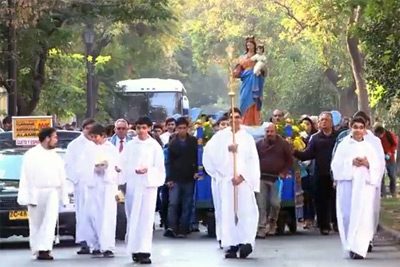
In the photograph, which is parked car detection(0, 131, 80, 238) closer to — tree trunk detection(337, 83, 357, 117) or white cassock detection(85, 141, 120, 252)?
white cassock detection(85, 141, 120, 252)

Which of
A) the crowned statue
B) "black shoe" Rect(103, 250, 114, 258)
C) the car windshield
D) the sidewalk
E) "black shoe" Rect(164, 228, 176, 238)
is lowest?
"black shoe" Rect(103, 250, 114, 258)

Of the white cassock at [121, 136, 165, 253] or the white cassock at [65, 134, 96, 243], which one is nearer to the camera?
the white cassock at [121, 136, 165, 253]

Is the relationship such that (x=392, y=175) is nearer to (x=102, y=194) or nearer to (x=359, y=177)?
(x=359, y=177)

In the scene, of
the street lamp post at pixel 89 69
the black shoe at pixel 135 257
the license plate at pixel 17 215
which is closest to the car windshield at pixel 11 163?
the license plate at pixel 17 215

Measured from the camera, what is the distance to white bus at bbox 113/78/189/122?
46000 millimetres

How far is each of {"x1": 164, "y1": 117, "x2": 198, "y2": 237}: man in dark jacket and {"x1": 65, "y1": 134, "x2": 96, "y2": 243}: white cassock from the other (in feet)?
10.6

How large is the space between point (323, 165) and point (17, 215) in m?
5.16

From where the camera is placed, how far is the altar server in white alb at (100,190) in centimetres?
1727

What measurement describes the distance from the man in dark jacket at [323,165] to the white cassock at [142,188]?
14.8ft

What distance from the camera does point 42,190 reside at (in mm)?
16781

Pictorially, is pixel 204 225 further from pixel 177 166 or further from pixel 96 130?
pixel 96 130

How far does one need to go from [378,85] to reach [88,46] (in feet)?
53.9

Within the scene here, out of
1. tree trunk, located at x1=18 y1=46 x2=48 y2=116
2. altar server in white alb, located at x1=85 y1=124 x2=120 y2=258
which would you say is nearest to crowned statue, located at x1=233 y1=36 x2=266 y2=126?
altar server in white alb, located at x1=85 y1=124 x2=120 y2=258

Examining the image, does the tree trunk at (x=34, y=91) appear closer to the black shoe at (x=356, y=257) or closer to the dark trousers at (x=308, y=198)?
the dark trousers at (x=308, y=198)
